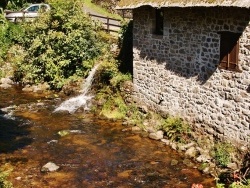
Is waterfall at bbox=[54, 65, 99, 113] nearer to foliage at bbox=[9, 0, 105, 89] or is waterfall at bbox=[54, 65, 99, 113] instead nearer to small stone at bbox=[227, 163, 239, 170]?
foliage at bbox=[9, 0, 105, 89]

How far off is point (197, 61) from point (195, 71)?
0.38m

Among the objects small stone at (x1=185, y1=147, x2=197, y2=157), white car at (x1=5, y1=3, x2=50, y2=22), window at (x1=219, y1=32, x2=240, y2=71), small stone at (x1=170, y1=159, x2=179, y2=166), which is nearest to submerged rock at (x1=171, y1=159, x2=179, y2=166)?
small stone at (x1=170, y1=159, x2=179, y2=166)

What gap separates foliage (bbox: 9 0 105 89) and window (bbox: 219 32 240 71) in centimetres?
1039

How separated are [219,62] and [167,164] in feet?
12.5

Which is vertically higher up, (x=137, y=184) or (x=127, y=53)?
(x=127, y=53)

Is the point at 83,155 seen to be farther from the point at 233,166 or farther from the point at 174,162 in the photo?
the point at 233,166

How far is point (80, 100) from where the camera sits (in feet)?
70.3

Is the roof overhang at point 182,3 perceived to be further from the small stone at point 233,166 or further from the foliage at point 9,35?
the foliage at point 9,35

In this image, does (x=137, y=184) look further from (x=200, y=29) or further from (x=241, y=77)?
(x=200, y=29)

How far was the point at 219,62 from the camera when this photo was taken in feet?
47.3

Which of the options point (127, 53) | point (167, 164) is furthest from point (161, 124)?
point (127, 53)

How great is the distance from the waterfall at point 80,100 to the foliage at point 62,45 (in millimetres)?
1014

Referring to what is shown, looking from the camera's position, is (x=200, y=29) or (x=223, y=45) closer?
(x=223, y=45)

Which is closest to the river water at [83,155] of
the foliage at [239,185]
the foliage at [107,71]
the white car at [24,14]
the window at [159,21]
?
the foliage at [239,185]
